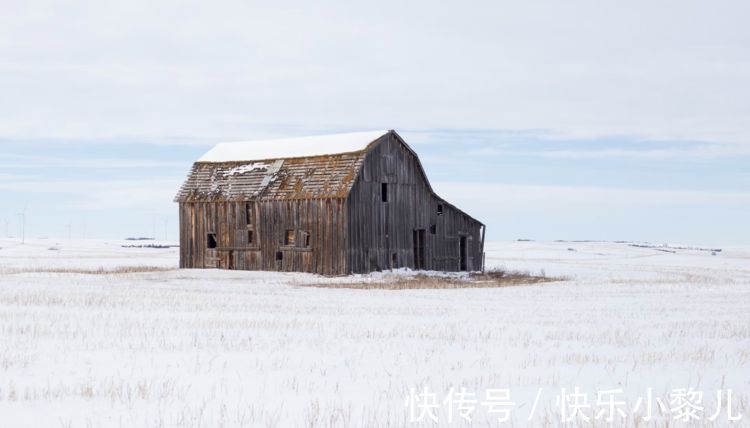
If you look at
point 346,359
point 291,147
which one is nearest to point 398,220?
point 291,147

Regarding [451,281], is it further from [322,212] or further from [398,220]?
[322,212]

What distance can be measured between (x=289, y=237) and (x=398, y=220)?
603 centimetres

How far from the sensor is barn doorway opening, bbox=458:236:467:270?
54.4 meters

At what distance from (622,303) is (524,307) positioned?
3852mm

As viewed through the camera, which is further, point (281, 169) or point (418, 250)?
point (418, 250)

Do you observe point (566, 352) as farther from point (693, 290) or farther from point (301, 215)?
point (301, 215)

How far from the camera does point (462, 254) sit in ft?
180

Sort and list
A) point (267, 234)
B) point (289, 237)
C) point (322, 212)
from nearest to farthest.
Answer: point (322, 212) < point (289, 237) < point (267, 234)

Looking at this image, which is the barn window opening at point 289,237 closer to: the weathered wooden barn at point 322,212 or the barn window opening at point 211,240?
the weathered wooden barn at point 322,212

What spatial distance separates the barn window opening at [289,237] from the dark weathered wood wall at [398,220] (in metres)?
3.66

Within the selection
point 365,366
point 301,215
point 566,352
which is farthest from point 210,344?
point 301,215

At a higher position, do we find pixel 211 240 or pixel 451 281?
pixel 211 240

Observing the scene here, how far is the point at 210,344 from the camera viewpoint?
53.4 ft

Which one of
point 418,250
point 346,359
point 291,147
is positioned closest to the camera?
point 346,359
